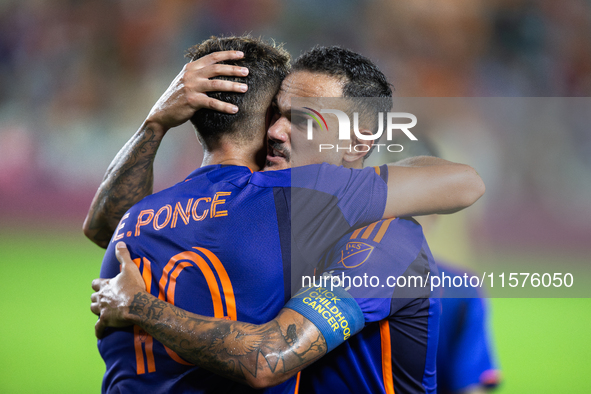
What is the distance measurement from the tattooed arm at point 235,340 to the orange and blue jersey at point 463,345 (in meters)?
0.61

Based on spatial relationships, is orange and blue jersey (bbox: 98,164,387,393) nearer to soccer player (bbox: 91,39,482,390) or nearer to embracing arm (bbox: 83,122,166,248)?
soccer player (bbox: 91,39,482,390)

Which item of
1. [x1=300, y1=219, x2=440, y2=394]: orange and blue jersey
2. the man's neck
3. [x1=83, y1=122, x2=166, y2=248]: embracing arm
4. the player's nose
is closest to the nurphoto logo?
the player's nose

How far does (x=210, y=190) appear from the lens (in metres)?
1.49

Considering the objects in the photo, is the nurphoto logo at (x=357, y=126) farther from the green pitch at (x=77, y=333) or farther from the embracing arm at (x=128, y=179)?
the green pitch at (x=77, y=333)

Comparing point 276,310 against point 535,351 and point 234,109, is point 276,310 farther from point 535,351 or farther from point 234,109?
point 535,351

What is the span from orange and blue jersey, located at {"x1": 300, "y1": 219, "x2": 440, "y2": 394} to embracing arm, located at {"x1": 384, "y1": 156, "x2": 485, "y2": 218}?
68 mm

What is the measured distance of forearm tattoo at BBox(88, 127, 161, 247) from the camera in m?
2.00

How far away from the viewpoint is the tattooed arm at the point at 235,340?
3.94 feet

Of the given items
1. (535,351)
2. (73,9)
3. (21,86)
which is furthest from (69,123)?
(535,351)

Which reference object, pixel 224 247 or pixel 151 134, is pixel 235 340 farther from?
pixel 151 134

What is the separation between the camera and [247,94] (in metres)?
1.68

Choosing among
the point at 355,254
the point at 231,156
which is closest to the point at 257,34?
the point at 231,156

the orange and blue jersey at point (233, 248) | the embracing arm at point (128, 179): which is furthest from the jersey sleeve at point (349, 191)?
the embracing arm at point (128, 179)

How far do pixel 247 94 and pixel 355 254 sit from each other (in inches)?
28.8
